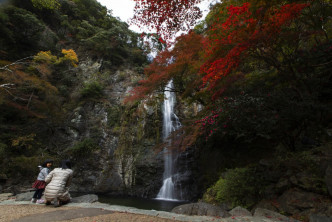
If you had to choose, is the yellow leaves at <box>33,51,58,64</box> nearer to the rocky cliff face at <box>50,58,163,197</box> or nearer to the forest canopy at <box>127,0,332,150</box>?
the rocky cliff face at <box>50,58,163,197</box>

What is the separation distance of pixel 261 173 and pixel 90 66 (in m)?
19.6

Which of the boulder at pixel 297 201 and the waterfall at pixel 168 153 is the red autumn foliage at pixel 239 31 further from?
the waterfall at pixel 168 153

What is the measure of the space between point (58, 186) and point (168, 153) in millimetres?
7285

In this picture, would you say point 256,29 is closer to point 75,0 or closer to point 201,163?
point 201,163

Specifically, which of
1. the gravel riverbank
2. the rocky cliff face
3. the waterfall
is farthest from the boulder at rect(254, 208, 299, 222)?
the rocky cliff face

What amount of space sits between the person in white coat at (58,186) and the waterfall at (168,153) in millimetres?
4508

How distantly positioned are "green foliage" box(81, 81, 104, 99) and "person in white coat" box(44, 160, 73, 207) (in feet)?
43.3

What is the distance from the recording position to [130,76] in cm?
1867

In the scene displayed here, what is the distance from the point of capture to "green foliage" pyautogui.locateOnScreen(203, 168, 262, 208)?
16.9 feet

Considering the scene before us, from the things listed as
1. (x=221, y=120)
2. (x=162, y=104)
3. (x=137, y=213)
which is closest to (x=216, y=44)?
(x=221, y=120)

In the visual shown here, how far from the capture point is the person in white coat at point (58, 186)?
3.94m

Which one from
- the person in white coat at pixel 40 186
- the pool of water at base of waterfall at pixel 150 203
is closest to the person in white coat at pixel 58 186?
the person in white coat at pixel 40 186

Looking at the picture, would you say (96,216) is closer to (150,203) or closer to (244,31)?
(244,31)

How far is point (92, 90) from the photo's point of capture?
16141mm
